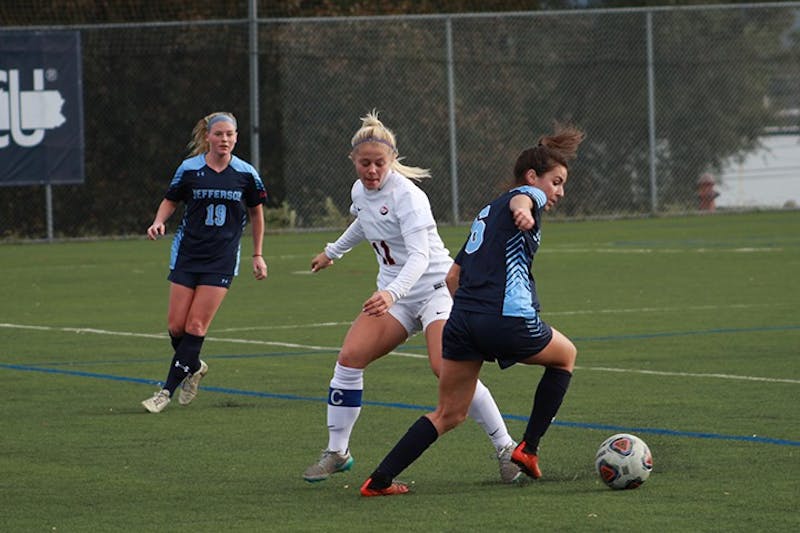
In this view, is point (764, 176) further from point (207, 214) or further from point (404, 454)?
point (404, 454)

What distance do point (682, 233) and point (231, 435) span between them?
1934 centimetres

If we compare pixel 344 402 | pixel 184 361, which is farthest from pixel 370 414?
pixel 344 402

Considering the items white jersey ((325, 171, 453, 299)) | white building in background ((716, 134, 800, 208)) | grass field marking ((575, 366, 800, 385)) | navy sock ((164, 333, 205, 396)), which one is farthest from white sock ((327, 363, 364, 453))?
white building in background ((716, 134, 800, 208))

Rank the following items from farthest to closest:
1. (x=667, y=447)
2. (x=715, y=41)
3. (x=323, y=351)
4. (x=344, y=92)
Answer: (x=715, y=41)
(x=344, y=92)
(x=323, y=351)
(x=667, y=447)

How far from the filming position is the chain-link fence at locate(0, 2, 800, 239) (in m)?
30.9

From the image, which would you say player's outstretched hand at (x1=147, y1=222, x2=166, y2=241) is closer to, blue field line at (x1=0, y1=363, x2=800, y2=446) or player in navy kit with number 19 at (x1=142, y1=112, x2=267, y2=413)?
player in navy kit with number 19 at (x1=142, y1=112, x2=267, y2=413)

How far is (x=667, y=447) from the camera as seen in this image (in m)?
9.35

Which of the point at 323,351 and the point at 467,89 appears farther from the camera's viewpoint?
the point at 467,89

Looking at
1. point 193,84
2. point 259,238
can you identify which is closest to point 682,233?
point 193,84

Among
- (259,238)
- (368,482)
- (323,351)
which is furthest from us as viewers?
(323,351)

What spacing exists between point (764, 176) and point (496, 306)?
26.8 m

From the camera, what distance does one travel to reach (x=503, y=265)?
7.99 meters

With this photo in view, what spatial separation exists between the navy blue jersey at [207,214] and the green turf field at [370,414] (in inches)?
35.5

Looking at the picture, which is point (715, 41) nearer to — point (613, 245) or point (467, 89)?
point (467, 89)
